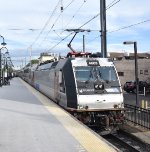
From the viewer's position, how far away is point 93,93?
1770 centimetres

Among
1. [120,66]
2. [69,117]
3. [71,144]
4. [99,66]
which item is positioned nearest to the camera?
[71,144]

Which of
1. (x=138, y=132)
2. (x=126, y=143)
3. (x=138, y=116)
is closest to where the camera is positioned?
(x=126, y=143)

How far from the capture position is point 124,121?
1838 cm

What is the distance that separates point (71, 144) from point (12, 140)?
152cm

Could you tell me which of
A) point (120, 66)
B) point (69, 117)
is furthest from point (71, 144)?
point (120, 66)

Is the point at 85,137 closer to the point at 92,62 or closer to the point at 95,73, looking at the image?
the point at 95,73

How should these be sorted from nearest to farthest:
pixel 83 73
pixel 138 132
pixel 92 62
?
pixel 138 132, pixel 83 73, pixel 92 62

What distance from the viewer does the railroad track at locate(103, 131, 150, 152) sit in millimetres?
14439

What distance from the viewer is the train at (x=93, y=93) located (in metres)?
17.4

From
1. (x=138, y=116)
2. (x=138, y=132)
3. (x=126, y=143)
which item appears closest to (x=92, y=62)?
(x=138, y=116)

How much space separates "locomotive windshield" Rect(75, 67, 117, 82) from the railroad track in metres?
2.29

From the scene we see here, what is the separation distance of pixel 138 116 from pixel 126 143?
9.71 ft

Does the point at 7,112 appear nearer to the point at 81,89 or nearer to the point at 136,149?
the point at 81,89

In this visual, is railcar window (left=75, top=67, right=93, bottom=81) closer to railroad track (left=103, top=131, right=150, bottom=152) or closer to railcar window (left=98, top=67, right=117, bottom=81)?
railcar window (left=98, top=67, right=117, bottom=81)
